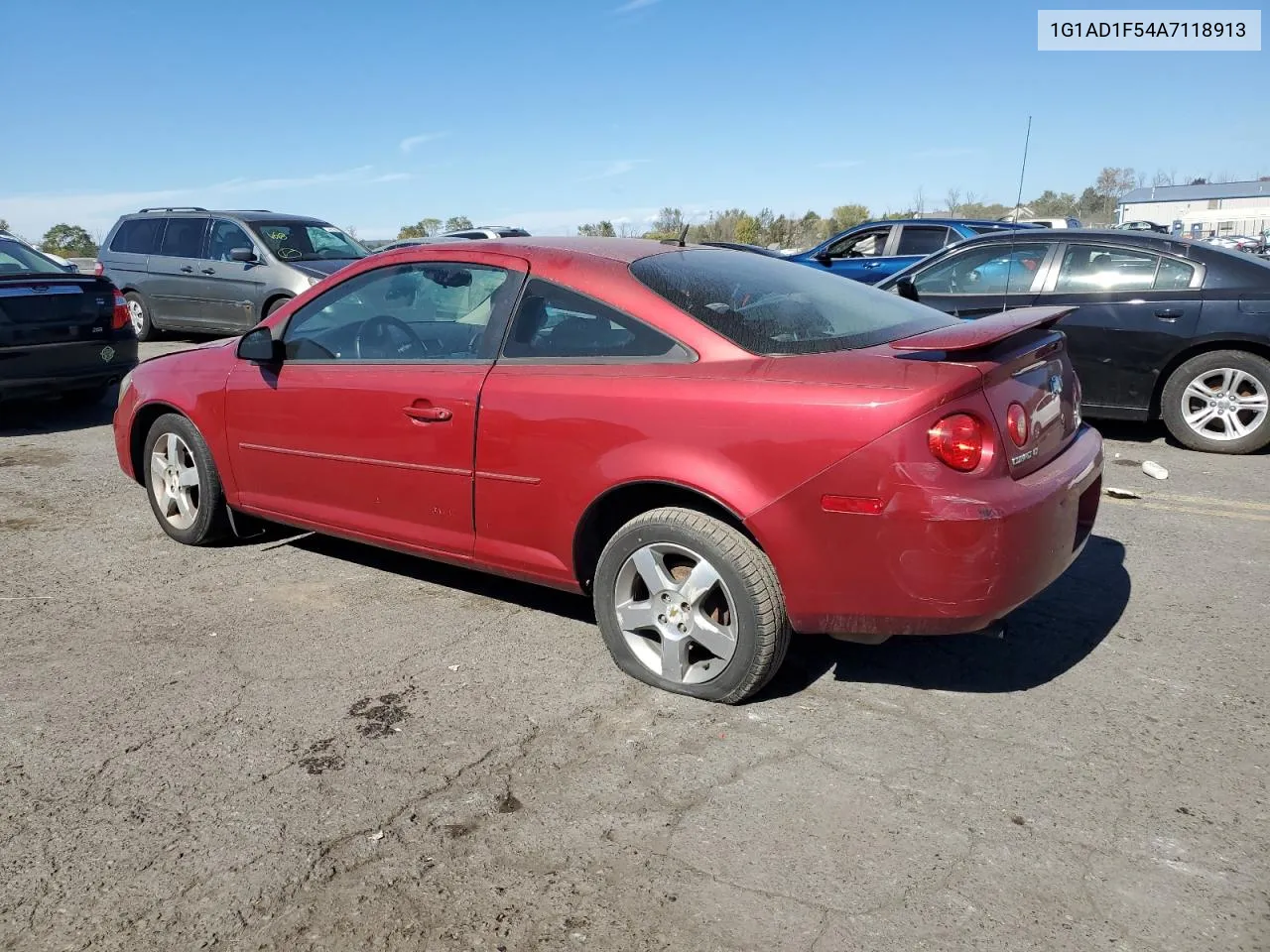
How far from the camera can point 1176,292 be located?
699 cm

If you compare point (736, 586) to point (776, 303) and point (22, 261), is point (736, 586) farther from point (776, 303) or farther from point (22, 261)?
point (22, 261)

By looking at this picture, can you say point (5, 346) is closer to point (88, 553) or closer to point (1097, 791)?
point (88, 553)

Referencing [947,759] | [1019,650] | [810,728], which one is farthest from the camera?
[1019,650]

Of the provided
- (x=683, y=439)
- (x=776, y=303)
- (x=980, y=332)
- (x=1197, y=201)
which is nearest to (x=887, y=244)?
(x=776, y=303)

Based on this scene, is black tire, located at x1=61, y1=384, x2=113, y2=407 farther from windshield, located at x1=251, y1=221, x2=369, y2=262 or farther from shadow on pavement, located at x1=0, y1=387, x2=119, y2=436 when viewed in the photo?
windshield, located at x1=251, y1=221, x2=369, y2=262

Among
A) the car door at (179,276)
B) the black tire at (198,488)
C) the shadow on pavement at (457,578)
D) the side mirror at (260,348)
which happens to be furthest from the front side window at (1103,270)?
the car door at (179,276)

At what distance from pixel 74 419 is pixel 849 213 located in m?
41.0

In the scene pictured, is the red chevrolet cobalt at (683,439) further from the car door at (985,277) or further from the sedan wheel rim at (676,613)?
the car door at (985,277)

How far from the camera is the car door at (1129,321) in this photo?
6969mm

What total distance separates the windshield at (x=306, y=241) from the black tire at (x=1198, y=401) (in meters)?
8.50

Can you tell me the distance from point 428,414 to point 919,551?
1926 millimetres

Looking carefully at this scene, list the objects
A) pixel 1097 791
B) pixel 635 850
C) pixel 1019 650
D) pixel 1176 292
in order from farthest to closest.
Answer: pixel 1176 292 → pixel 1019 650 → pixel 1097 791 → pixel 635 850

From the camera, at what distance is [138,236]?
13250 millimetres

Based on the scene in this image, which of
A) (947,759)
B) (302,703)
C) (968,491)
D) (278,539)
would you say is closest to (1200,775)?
(947,759)
